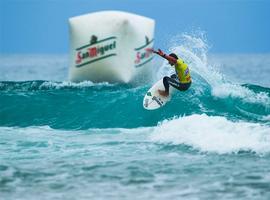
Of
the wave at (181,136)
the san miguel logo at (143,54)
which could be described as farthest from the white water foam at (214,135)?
the san miguel logo at (143,54)

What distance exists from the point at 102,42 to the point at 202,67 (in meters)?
3.31

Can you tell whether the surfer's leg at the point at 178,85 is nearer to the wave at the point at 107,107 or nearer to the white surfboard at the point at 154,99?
the white surfboard at the point at 154,99

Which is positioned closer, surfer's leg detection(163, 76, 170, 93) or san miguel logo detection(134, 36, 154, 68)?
surfer's leg detection(163, 76, 170, 93)

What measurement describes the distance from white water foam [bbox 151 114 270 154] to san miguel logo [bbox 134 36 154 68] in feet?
19.9

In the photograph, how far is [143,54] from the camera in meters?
17.6

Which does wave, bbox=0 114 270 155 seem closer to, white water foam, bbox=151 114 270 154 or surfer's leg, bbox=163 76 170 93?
white water foam, bbox=151 114 270 154

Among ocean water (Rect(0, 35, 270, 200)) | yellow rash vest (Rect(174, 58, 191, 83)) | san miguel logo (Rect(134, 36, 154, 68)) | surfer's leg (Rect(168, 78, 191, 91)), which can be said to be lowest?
ocean water (Rect(0, 35, 270, 200))

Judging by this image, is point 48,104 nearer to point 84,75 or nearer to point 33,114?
point 33,114

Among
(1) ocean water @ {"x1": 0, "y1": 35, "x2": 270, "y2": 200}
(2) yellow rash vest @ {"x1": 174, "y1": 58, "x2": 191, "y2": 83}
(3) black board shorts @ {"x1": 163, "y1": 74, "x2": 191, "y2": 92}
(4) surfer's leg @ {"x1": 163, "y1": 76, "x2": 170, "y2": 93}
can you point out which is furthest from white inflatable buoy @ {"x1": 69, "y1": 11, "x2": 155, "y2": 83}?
(2) yellow rash vest @ {"x1": 174, "y1": 58, "x2": 191, "y2": 83}

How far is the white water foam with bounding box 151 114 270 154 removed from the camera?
890 centimetres

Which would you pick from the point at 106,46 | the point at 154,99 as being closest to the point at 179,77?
the point at 154,99

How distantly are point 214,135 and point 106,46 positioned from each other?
7687 millimetres

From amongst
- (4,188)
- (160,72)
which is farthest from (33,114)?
(4,188)

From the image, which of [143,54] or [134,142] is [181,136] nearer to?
[134,142]
